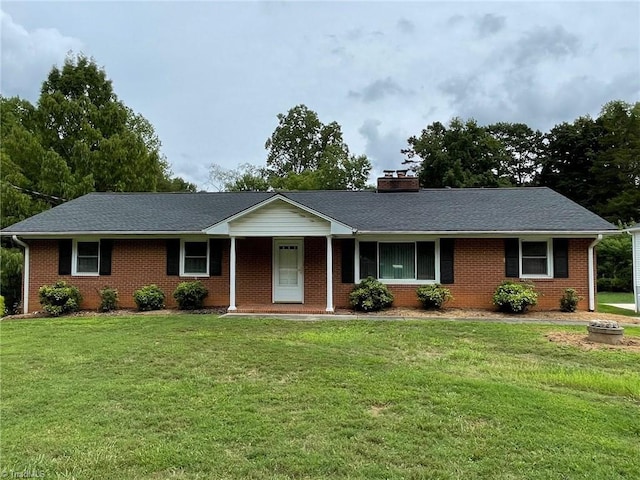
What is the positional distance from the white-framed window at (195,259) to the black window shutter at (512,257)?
9164 millimetres

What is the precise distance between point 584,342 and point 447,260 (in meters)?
5.21

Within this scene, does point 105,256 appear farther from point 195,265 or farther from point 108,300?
point 195,265

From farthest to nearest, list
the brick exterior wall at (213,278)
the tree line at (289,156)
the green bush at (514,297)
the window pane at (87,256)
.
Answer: the tree line at (289,156), the window pane at (87,256), the brick exterior wall at (213,278), the green bush at (514,297)

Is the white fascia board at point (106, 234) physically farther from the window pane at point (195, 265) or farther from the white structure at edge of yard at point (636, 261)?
the white structure at edge of yard at point (636, 261)

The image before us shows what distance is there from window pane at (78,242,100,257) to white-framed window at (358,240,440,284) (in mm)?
8567

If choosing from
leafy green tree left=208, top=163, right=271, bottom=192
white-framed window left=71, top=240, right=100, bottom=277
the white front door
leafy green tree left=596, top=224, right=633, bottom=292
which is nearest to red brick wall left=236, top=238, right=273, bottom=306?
the white front door

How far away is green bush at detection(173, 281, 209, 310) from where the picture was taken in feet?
43.1

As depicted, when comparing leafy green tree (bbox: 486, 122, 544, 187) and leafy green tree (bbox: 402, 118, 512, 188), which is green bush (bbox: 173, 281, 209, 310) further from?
leafy green tree (bbox: 486, 122, 544, 187)

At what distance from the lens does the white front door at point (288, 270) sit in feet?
45.3

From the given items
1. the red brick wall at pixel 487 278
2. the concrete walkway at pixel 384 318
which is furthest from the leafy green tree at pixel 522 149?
the concrete walkway at pixel 384 318

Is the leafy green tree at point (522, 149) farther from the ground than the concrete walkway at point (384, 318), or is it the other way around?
the leafy green tree at point (522, 149)

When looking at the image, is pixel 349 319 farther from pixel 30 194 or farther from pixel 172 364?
pixel 30 194

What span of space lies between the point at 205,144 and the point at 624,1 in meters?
24.8

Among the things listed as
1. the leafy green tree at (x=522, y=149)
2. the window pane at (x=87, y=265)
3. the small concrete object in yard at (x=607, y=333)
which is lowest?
the small concrete object in yard at (x=607, y=333)
